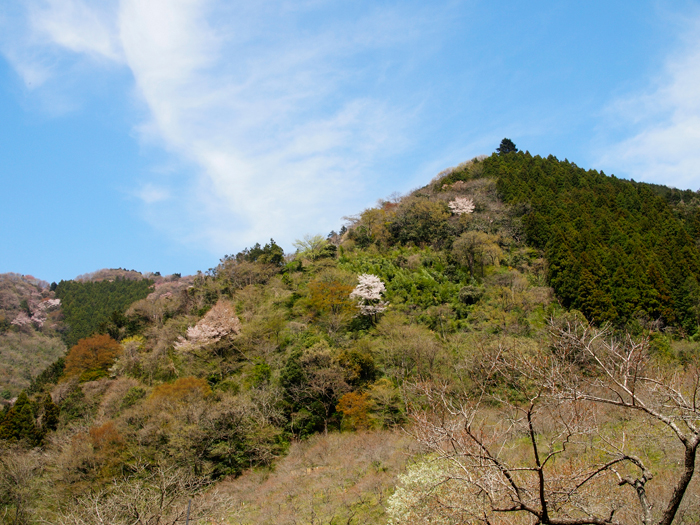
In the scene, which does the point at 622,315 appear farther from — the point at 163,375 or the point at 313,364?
the point at 163,375

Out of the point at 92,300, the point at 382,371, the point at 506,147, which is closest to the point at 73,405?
the point at 382,371

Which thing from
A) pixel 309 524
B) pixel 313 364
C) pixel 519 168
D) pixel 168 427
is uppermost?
pixel 519 168

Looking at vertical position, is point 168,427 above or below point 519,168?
below

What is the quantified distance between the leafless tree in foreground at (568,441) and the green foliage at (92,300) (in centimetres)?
5334

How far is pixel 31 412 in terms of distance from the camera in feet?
94.6

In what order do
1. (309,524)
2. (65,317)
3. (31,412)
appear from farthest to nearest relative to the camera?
(65,317) → (31,412) → (309,524)

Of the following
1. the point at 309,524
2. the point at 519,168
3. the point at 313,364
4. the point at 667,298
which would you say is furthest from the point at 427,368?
the point at 519,168

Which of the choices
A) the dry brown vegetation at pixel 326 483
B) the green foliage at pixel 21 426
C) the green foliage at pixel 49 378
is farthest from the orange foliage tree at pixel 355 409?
the green foliage at pixel 49 378

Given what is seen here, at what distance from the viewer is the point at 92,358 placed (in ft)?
114

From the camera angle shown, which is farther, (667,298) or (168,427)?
(667,298)

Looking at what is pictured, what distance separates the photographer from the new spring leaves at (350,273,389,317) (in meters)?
29.3

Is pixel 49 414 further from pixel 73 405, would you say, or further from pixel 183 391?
pixel 183 391

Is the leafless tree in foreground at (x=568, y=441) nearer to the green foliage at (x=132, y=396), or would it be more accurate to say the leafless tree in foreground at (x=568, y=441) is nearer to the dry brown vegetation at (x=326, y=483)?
the dry brown vegetation at (x=326, y=483)

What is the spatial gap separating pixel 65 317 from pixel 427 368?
60.4 metres
